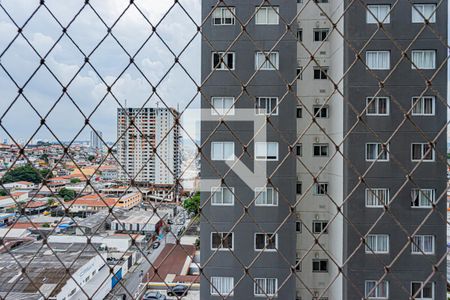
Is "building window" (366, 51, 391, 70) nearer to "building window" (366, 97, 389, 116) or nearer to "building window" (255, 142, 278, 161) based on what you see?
"building window" (366, 97, 389, 116)

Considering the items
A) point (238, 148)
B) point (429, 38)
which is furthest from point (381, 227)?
point (429, 38)

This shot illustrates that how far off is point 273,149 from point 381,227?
1137mm

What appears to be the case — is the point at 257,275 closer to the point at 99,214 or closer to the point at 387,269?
the point at 99,214

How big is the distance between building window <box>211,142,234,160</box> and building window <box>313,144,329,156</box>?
1.09 metres

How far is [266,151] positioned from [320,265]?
59.5 inches

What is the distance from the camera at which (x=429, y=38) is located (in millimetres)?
2562

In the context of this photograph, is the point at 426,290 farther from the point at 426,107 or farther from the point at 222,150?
the point at 222,150

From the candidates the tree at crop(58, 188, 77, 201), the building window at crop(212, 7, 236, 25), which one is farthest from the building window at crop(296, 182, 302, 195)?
the tree at crop(58, 188, 77, 201)

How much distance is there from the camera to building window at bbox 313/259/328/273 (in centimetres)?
322

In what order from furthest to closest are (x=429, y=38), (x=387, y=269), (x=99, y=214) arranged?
(x=429, y=38)
(x=99, y=214)
(x=387, y=269)

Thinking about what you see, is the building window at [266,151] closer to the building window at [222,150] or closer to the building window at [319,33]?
the building window at [222,150]

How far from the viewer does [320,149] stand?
3213 mm

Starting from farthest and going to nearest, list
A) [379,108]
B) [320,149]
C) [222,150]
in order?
[320,149] → [379,108] → [222,150]

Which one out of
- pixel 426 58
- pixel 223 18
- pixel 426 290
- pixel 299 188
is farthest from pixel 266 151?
pixel 426 290
